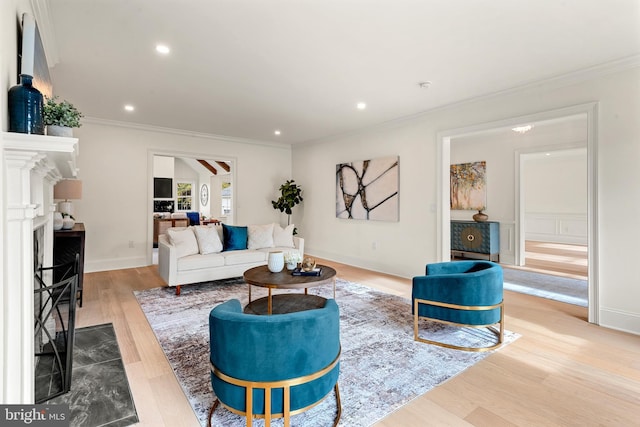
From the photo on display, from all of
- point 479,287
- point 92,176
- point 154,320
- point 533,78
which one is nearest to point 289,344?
point 479,287

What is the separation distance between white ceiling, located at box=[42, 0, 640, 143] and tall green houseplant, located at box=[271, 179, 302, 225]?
2884mm

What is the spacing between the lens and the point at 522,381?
2.16 metres

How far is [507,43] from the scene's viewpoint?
8.78 ft

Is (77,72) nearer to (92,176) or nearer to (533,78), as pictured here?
(92,176)

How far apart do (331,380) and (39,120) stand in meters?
1.95

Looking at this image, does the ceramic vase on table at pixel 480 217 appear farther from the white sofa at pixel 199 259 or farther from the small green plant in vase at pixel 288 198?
the white sofa at pixel 199 259

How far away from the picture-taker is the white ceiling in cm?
224

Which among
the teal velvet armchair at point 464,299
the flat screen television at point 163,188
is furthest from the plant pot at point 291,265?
the flat screen television at point 163,188

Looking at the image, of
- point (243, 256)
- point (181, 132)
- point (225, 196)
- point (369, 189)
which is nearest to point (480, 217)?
point (369, 189)

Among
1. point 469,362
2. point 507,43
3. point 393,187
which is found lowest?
point 469,362

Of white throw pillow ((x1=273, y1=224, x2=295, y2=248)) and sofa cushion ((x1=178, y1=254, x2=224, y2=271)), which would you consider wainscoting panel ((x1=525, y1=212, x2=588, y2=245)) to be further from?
sofa cushion ((x1=178, y1=254, x2=224, y2=271))

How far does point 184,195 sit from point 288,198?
250 inches

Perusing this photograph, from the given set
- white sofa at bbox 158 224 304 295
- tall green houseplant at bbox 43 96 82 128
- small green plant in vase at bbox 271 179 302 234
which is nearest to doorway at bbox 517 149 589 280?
small green plant in vase at bbox 271 179 302 234

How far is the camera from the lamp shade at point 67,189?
Answer: 3.98m
